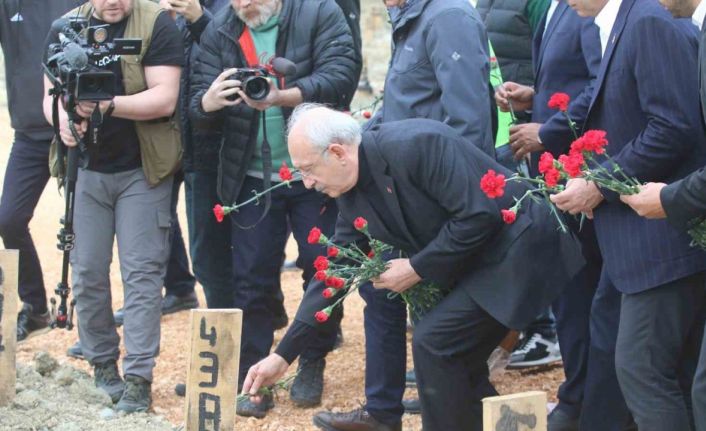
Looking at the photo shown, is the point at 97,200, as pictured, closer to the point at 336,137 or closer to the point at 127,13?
the point at 127,13

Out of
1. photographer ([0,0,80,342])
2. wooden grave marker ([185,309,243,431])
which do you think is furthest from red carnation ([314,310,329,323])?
photographer ([0,0,80,342])

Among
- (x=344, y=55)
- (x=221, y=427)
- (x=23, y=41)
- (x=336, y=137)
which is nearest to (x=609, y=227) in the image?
(x=336, y=137)

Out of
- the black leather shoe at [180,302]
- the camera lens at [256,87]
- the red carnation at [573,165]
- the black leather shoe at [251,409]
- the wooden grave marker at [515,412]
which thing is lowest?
the black leather shoe at [180,302]

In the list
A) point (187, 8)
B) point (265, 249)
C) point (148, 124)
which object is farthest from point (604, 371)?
point (187, 8)

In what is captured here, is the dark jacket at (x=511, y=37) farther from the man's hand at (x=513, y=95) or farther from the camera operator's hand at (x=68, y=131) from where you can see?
the camera operator's hand at (x=68, y=131)

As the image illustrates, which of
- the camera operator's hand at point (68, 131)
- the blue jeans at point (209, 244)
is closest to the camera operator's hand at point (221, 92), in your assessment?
the camera operator's hand at point (68, 131)

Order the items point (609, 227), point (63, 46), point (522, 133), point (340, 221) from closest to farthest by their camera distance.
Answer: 1. point (609, 227)
2. point (340, 221)
3. point (522, 133)
4. point (63, 46)

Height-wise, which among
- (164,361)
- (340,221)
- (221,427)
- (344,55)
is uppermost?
(344,55)

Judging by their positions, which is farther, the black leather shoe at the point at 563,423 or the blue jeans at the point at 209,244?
the blue jeans at the point at 209,244

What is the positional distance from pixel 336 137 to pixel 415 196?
372 millimetres

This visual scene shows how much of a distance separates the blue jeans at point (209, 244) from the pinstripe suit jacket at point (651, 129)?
2.62 meters

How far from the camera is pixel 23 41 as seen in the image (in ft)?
22.9

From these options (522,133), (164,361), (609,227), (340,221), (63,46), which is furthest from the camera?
(164,361)

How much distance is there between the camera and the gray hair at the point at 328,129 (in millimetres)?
4391
